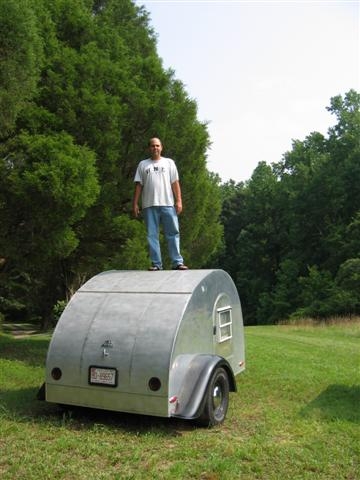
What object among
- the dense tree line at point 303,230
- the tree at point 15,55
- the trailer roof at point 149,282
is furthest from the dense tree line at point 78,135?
the dense tree line at point 303,230

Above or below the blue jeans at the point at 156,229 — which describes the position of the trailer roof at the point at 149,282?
below

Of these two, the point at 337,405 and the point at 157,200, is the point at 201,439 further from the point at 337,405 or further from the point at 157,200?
the point at 157,200

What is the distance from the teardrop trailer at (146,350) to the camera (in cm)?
556

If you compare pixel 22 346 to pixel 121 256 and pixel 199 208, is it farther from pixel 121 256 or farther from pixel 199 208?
pixel 199 208

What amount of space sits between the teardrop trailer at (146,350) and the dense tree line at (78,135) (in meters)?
A: 3.75

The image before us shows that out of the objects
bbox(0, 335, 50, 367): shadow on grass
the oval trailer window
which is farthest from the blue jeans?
bbox(0, 335, 50, 367): shadow on grass

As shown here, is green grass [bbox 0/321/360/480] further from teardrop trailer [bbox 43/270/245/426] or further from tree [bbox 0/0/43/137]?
tree [bbox 0/0/43/137]

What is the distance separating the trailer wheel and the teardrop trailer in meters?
0.01

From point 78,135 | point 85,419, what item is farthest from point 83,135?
point 85,419

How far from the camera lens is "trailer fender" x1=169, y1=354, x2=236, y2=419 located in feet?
18.1

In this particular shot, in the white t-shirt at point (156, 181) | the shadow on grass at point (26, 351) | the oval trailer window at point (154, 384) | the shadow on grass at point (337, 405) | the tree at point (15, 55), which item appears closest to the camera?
the oval trailer window at point (154, 384)

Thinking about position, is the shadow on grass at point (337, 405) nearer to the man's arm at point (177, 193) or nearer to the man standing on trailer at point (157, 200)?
the man standing on trailer at point (157, 200)

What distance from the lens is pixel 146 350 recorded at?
5625mm

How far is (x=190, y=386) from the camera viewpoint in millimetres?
5680
